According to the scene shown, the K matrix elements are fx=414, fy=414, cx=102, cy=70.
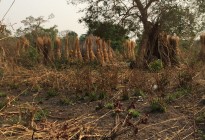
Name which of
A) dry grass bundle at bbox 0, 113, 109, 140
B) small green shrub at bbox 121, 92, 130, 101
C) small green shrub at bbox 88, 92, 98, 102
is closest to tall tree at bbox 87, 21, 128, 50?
small green shrub at bbox 88, 92, 98, 102

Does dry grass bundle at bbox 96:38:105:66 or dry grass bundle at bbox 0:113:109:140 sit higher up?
dry grass bundle at bbox 96:38:105:66

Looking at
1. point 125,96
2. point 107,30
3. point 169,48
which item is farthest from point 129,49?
point 125,96

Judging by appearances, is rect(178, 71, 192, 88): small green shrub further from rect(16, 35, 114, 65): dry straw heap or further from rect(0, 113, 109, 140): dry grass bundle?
rect(16, 35, 114, 65): dry straw heap

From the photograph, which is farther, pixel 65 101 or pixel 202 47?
pixel 202 47

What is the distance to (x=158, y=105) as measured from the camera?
6.41 meters

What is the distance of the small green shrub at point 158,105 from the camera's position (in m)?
6.31

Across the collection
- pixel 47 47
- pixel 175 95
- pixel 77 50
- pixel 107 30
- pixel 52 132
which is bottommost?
pixel 52 132

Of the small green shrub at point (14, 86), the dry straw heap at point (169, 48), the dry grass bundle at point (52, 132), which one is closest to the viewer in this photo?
the dry grass bundle at point (52, 132)

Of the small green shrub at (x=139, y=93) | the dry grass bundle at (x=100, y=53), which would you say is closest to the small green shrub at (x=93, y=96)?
the small green shrub at (x=139, y=93)

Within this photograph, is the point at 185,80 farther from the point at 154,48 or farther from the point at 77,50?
the point at 77,50

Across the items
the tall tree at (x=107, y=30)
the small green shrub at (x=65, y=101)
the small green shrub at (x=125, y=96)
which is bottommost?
the small green shrub at (x=65, y=101)

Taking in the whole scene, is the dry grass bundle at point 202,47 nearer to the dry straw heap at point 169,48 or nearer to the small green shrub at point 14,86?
the dry straw heap at point 169,48

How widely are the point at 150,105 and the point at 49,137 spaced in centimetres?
286

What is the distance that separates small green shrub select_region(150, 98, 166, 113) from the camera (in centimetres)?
631
